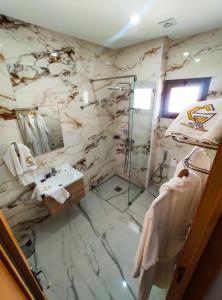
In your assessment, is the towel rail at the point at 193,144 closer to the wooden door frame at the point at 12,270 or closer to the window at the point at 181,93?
the wooden door frame at the point at 12,270

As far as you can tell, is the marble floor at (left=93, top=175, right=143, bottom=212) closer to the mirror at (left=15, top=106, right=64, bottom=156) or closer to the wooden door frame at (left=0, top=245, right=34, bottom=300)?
the mirror at (left=15, top=106, right=64, bottom=156)

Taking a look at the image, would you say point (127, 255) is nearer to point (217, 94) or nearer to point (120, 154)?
point (120, 154)

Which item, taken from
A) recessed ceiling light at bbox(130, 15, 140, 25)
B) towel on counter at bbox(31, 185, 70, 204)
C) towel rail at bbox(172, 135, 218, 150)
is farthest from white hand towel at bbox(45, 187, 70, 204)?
recessed ceiling light at bbox(130, 15, 140, 25)

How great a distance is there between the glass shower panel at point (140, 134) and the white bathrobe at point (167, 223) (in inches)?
61.7

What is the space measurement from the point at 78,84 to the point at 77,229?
2176mm

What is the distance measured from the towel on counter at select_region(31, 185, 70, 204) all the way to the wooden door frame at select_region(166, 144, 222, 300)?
1439 mm

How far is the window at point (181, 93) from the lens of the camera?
190cm

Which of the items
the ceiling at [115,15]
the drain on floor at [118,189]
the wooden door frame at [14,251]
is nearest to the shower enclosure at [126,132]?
the drain on floor at [118,189]

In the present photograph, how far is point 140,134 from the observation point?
2.56 metres

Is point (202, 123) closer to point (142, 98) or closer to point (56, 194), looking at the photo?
point (56, 194)

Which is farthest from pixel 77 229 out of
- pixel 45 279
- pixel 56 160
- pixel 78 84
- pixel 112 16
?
pixel 112 16

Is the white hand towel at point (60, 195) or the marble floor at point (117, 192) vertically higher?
the white hand towel at point (60, 195)

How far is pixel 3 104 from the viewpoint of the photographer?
1.50 m

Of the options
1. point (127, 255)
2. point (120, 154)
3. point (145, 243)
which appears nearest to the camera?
point (145, 243)
